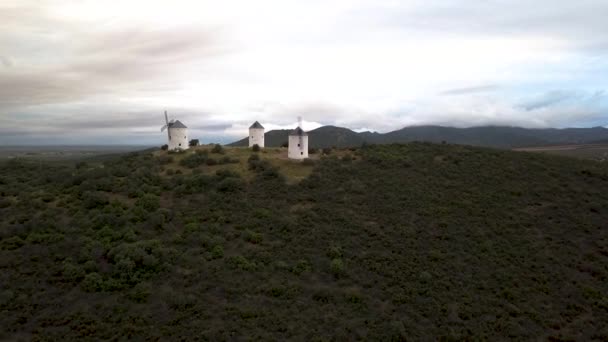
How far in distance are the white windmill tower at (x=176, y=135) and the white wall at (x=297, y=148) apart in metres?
13.9

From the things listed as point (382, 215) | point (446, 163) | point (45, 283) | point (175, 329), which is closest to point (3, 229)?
point (45, 283)

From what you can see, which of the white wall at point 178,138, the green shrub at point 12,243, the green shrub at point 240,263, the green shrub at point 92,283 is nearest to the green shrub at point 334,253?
the green shrub at point 240,263

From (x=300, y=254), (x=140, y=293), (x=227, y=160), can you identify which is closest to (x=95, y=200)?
(x=140, y=293)

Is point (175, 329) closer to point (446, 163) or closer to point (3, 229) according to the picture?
point (3, 229)

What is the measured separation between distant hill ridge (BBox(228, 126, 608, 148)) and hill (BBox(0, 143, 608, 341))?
86645mm

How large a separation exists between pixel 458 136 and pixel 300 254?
153m

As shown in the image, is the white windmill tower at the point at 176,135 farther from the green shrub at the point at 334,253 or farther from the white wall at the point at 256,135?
the green shrub at the point at 334,253

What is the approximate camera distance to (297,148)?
125 feet

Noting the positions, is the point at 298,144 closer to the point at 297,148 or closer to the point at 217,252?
the point at 297,148

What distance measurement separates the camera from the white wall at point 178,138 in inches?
1674

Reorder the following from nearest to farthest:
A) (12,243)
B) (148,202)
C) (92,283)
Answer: (92,283)
(12,243)
(148,202)

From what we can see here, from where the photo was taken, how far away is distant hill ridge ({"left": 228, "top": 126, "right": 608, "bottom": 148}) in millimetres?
130750

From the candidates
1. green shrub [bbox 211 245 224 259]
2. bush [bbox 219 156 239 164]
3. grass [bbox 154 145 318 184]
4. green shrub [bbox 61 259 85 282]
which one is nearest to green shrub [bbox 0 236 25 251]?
green shrub [bbox 61 259 85 282]

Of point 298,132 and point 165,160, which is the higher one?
point 298,132
